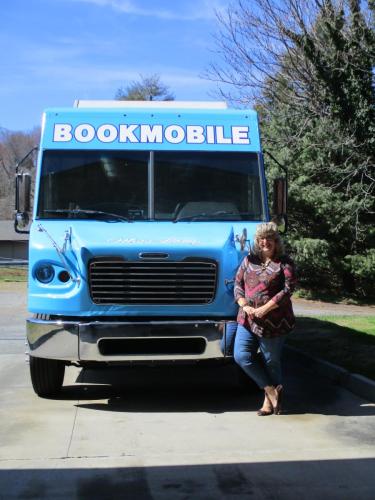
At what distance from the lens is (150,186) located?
6988 mm

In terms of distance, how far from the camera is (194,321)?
243 inches

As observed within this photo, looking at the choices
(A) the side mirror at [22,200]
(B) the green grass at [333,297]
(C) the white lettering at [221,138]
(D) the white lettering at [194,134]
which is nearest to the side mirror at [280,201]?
(C) the white lettering at [221,138]

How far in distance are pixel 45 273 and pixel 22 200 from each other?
1429mm

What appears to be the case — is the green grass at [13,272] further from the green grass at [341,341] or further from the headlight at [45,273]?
the headlight at [45,273]

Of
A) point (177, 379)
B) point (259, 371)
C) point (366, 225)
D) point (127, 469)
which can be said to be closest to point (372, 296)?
point (366, 225)

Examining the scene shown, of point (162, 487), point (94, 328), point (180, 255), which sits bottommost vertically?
point (162, 487)

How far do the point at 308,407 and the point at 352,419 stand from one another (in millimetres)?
590

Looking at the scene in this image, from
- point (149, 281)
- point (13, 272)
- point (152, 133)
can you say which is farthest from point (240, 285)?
point (13, 272)

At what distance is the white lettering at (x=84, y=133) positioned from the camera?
7.08 m

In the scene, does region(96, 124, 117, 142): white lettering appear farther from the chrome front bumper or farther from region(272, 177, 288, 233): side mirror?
the chrome front bumper

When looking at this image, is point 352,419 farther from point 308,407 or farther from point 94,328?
point 94,328

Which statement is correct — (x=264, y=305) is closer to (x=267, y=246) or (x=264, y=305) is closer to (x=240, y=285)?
(x=240, y=285)

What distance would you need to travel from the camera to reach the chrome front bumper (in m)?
6.03

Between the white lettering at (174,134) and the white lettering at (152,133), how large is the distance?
0.07 metres
